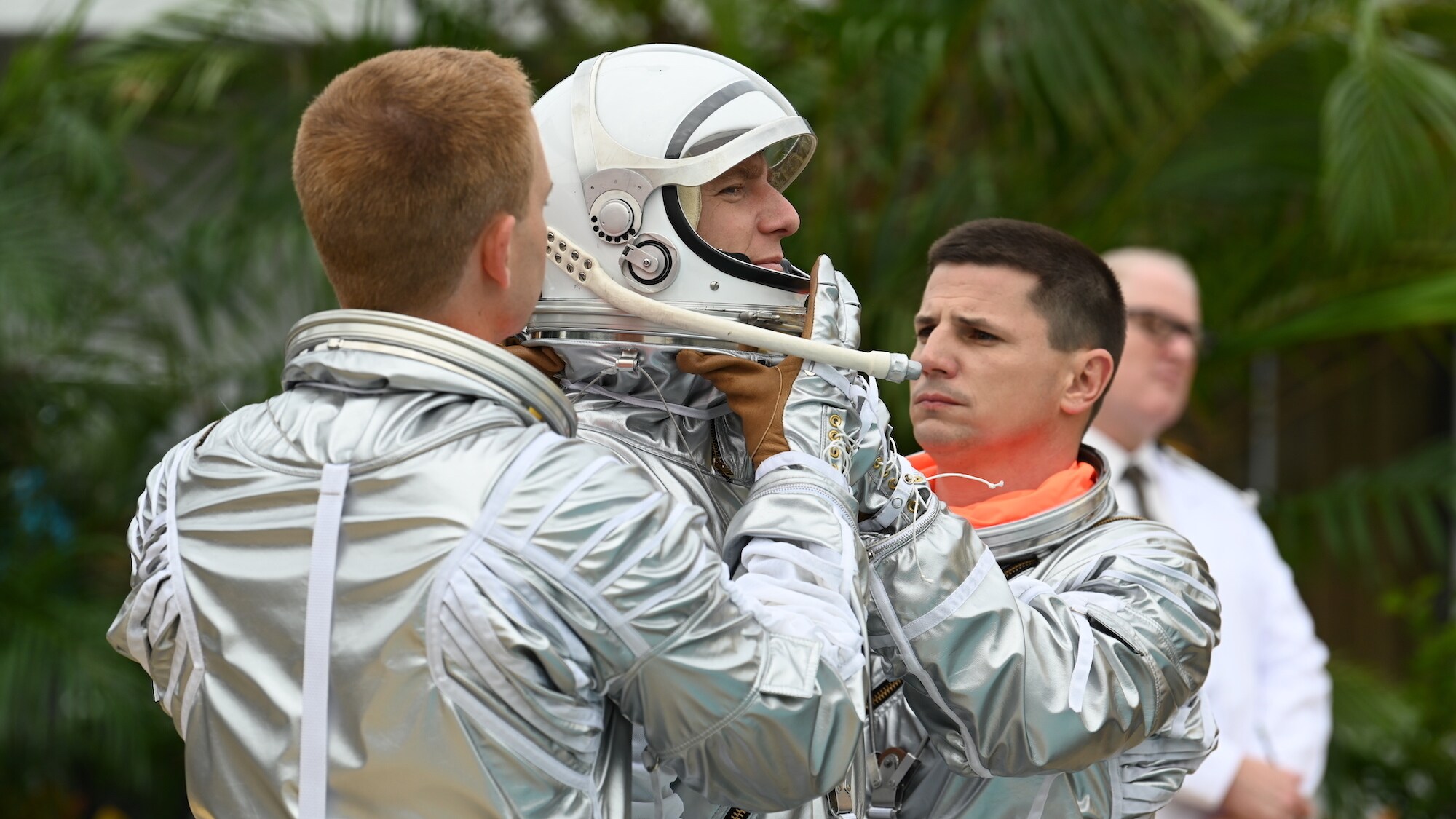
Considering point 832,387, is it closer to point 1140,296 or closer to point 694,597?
point 694,597

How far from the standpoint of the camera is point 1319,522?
15.7 ft

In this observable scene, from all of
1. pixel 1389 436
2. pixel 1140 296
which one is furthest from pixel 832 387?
pixel 1389 436

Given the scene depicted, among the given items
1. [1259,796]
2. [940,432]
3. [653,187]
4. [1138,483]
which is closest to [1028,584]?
[940,432]

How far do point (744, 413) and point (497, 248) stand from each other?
39cm

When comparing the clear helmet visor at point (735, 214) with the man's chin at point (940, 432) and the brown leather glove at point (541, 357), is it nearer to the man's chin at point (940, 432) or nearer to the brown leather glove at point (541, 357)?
the brown leather glove at point (541, 357)

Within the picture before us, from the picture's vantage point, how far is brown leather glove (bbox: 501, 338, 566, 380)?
188 centimetres

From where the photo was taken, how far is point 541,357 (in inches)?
74.8

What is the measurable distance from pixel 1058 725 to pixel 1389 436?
5.02 metres

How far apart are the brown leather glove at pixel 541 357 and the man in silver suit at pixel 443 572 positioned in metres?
0.35

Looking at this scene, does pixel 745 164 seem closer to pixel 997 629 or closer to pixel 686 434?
pixel 686 434

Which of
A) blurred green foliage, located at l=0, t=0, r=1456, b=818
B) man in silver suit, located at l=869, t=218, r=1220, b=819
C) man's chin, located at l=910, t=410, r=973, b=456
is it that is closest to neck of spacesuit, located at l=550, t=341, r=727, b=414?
man in silver suit, located at l=869, t=218, r=1220, b=819

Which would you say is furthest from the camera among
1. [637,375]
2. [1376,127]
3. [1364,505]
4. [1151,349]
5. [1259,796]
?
[1364,505]

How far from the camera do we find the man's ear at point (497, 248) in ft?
4.76

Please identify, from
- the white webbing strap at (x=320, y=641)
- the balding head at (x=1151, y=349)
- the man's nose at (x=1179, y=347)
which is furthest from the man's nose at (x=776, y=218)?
the man's nose at (x=1179, y=347)
